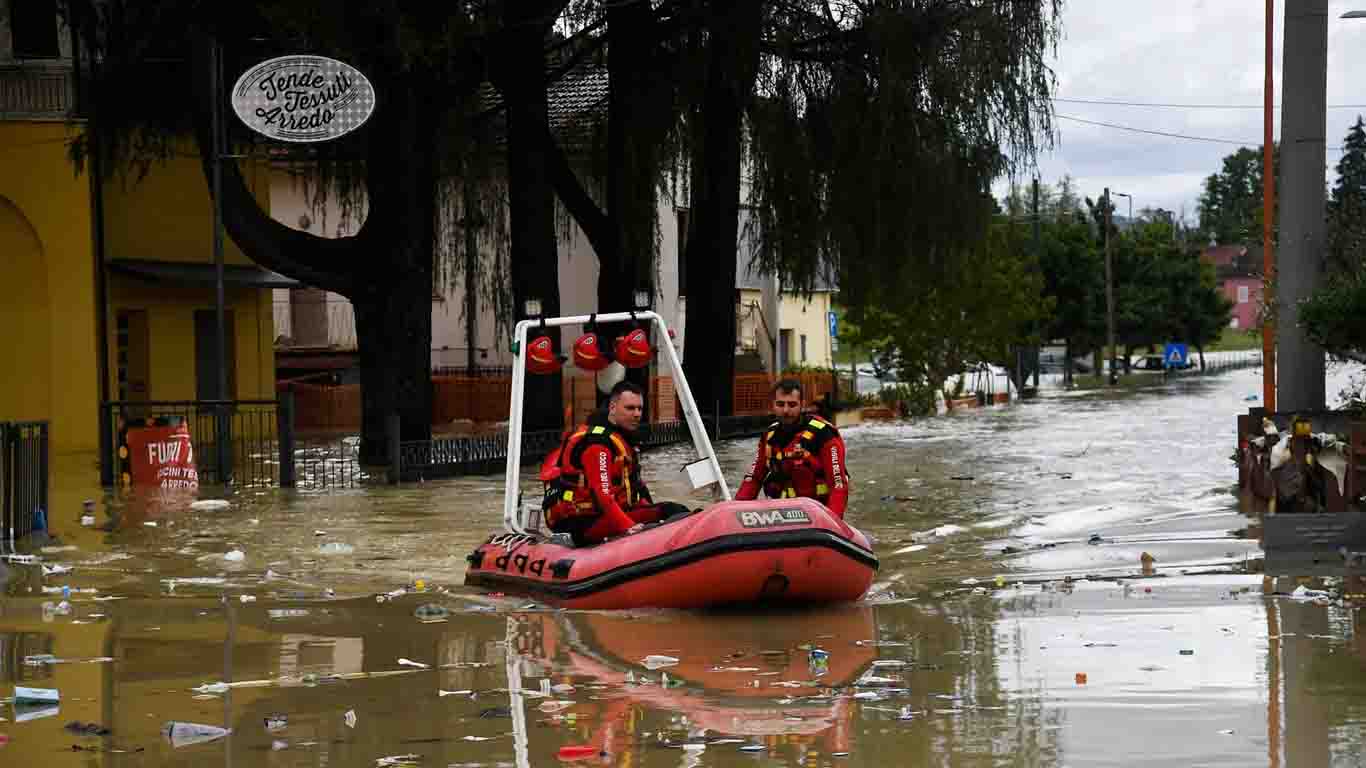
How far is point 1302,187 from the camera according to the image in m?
17.6

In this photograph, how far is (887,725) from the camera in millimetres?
8031

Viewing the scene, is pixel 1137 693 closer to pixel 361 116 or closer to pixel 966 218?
pixel 361 116

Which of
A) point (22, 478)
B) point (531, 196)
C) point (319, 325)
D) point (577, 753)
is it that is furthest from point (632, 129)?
point (577, 753)

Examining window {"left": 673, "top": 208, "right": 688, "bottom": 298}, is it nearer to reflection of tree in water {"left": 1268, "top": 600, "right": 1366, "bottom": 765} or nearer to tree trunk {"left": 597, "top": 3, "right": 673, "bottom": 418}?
tree trunk {"left": 597, "top": 3, "right": 673, "bottom": 418}

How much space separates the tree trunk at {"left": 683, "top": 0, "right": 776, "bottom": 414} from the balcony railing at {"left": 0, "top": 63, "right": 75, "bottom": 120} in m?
9.26

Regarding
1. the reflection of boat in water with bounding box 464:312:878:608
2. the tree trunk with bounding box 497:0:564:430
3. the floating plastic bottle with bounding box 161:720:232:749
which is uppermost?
the tree trunk with bounding box 497:0:564:430

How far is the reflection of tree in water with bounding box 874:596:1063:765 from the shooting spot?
24.6 feet

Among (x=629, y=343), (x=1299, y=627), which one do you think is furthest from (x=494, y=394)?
(x=1299, y=627)

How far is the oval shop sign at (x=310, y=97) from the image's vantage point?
2183 centimetres

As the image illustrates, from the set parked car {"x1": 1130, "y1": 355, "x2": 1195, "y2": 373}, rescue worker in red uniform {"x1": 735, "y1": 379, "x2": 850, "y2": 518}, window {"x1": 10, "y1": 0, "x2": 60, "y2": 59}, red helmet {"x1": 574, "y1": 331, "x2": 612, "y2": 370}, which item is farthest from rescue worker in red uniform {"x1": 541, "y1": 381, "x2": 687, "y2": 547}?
parked car {"x1": 1130, "y1": 355, "x2": 1195, "y2": 373}

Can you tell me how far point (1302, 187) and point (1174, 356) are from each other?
222 ft

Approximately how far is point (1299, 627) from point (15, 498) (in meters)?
10.4

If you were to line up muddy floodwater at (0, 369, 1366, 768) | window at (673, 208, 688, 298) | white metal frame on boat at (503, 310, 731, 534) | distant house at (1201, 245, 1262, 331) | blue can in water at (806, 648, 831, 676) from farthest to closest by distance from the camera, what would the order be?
distant house at (1201, 245, 1262, 331) < window at (673, 208, 688, 298) < white metal frame on boat at (503, 310, 731, 534) < blue can in water at (806, 648, 831, 676) < muddy floodwater at (0, 369, 1366, 768)

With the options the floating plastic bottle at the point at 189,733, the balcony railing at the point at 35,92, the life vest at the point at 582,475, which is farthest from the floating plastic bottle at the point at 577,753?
the balcony railing at the point at 35,92
